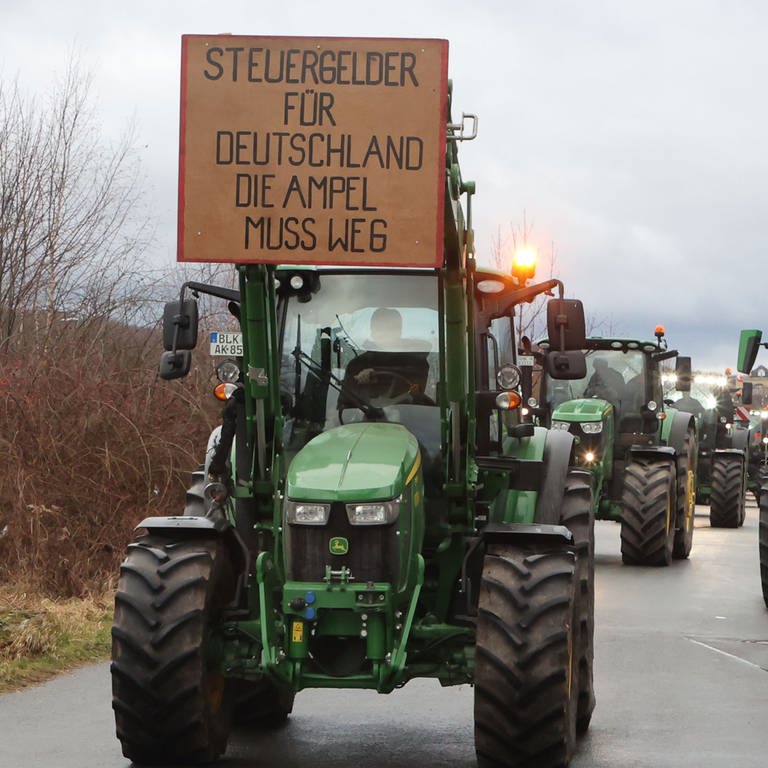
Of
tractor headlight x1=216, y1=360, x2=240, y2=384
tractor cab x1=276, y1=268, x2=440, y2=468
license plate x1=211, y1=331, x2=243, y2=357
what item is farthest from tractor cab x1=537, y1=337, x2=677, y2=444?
tractor headlight x1=216, y1=360, x2=240, y2=384

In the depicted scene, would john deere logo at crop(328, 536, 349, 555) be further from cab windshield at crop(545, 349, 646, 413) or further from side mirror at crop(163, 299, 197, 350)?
cab windshield at crop(545, 349, 646, 413)

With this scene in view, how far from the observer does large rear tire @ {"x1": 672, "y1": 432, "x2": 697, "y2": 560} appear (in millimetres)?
19219

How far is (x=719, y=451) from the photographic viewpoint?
2539 cm

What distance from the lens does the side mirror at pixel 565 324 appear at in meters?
8.77

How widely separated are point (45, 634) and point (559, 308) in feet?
14.0

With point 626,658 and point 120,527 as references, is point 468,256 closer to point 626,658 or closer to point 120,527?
point 626,658

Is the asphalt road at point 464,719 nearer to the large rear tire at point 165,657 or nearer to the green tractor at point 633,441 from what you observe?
the large rear tire at point 165,657

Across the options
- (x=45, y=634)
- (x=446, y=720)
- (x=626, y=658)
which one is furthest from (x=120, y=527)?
(x=446, y=720)

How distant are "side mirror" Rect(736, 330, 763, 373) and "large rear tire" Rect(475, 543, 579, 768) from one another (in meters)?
10.2

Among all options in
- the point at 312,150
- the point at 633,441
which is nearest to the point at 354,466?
the point at 312,150

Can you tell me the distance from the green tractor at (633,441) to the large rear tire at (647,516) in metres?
0.01

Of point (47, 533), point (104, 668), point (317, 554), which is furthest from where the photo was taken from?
point (47, 533)

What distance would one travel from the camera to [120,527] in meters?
14.5

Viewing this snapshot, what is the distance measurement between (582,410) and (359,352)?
11.3m
